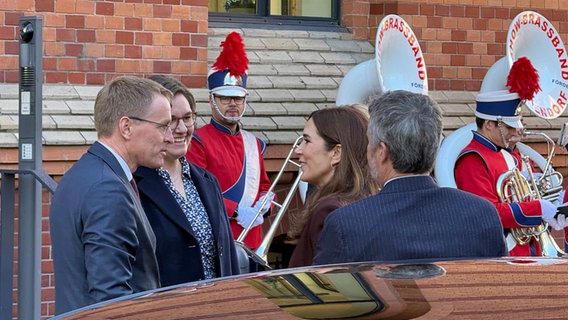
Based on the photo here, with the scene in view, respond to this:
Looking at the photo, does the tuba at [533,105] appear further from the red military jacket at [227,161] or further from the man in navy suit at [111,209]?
the man in navy suit at [111,209]

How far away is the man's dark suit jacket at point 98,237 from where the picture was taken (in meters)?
3.80

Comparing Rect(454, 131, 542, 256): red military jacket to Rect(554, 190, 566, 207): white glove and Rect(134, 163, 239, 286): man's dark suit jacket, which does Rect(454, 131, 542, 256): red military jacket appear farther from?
Rect(134, 163, 239, 286): man's dark suit jacket

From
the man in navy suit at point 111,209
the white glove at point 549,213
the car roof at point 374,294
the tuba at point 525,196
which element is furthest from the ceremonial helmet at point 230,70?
→ the car roof at point 374,294

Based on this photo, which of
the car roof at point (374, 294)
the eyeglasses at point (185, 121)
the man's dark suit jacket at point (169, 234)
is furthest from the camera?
the eyeglasses at point (185, 121)

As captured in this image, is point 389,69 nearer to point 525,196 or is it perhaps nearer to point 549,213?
point 525,196

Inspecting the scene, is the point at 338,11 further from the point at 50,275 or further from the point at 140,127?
the point at 140,127

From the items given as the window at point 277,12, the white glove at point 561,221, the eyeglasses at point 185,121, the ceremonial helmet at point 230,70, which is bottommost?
the white glove at point 561,221

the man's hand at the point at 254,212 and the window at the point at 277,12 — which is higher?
the window at the point at 277,12

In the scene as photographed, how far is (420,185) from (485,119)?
364 centimetres

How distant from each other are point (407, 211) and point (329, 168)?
3.27ft

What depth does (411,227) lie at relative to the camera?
386 cm

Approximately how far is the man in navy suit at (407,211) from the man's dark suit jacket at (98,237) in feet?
1.85

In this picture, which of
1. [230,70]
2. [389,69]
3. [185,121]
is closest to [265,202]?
[230,70]

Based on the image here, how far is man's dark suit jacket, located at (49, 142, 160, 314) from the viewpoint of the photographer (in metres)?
3.80
